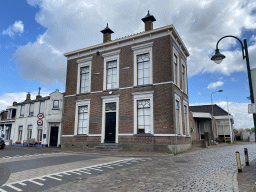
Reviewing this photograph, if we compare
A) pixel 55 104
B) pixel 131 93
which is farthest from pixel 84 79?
pixel 55 104

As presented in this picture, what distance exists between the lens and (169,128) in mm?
15688

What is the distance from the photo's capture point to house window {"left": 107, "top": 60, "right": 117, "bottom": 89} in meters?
19.5

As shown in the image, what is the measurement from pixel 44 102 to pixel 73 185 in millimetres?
22699

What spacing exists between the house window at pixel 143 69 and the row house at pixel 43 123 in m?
12.2

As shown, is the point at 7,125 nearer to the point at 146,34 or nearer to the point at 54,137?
the point at 54,137

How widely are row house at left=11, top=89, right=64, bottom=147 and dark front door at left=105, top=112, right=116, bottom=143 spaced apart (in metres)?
8.41

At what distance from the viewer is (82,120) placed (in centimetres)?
2045

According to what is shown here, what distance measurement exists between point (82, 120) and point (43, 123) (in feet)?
23.9

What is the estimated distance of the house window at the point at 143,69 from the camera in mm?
17848

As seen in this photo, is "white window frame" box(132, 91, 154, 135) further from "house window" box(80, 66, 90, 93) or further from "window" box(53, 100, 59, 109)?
"window" box(53, 100, 59, 109)

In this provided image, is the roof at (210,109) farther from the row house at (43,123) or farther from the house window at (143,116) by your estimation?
the row house at (43,123)

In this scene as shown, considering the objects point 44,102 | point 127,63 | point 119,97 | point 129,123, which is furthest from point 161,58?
point 44,102

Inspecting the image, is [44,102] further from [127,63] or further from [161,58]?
[161,58]

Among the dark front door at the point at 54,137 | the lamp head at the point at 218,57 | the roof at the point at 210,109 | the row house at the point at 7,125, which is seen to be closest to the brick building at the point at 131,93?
the dark front door at the point at 54,137
